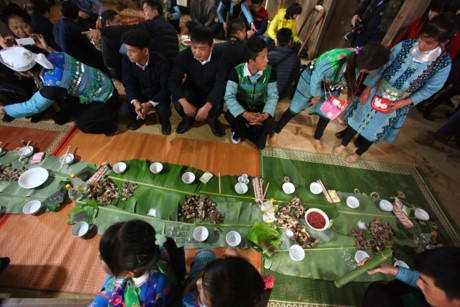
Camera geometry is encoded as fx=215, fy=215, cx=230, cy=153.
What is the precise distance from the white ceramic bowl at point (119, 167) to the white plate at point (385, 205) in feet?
11.1

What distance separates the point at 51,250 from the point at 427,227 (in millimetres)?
4394

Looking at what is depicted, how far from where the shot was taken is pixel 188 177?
281cm

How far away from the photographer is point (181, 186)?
273 centimetres

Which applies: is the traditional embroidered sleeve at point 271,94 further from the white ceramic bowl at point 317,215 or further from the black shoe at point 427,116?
the black shoe at point 427,116

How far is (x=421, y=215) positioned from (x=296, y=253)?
6.08 ft

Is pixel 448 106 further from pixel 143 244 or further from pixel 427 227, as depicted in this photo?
pixel 143 244

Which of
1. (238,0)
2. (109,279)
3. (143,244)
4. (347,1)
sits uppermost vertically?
(347,1)

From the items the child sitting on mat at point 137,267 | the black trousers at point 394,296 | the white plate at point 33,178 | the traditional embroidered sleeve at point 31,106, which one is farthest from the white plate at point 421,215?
the traditional embroidered sleeve at point 31,106

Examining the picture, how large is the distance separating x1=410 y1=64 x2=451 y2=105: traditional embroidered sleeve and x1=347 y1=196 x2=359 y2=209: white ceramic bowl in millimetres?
1401

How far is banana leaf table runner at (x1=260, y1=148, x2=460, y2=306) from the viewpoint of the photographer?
2.26 meters

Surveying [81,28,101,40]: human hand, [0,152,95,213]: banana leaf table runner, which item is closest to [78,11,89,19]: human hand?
[81,28,101,40]: human hand

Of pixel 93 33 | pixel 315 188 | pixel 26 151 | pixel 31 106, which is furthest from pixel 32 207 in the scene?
pixel 315 188

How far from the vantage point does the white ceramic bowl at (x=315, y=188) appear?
291cm

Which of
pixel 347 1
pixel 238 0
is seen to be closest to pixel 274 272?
pixel 238 0
